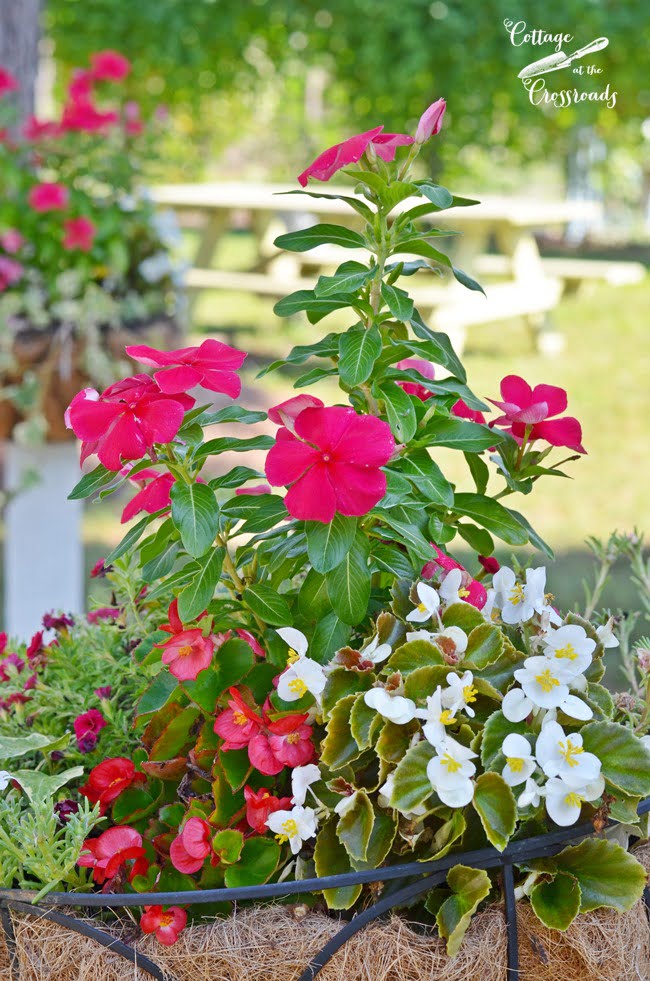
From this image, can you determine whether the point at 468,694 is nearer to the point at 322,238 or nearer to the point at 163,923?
the point at 163,923

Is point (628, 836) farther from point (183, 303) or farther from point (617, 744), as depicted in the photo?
point (183, 303)

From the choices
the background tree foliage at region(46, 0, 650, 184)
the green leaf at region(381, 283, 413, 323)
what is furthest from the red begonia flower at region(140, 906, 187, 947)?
the background tree foliage at region(46, 0, 650, 184)

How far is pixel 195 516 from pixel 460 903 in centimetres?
33

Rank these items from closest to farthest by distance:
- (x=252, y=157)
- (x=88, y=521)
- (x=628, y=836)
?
(x=628, y=836), (x=88, y=521), (x=252, y=157)

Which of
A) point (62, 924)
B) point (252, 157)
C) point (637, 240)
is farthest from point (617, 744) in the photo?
point (252, 157)

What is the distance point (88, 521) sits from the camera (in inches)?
183

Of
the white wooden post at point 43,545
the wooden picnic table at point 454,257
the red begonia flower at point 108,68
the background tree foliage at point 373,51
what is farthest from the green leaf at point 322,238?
the background tree foliage at point 373,51

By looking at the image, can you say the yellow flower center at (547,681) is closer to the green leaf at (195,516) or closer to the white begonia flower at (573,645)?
the white begonia flower at (573,645)

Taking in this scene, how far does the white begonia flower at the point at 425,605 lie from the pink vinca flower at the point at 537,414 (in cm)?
20

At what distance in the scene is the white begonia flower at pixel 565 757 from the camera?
78cm

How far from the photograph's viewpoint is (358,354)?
0.87 m

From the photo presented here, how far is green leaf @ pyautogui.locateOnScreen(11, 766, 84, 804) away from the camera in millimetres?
904

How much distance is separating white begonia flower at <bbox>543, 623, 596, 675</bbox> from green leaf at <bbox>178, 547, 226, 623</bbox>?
Result: 10.2 inches

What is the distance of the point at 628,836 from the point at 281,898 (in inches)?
11.2
